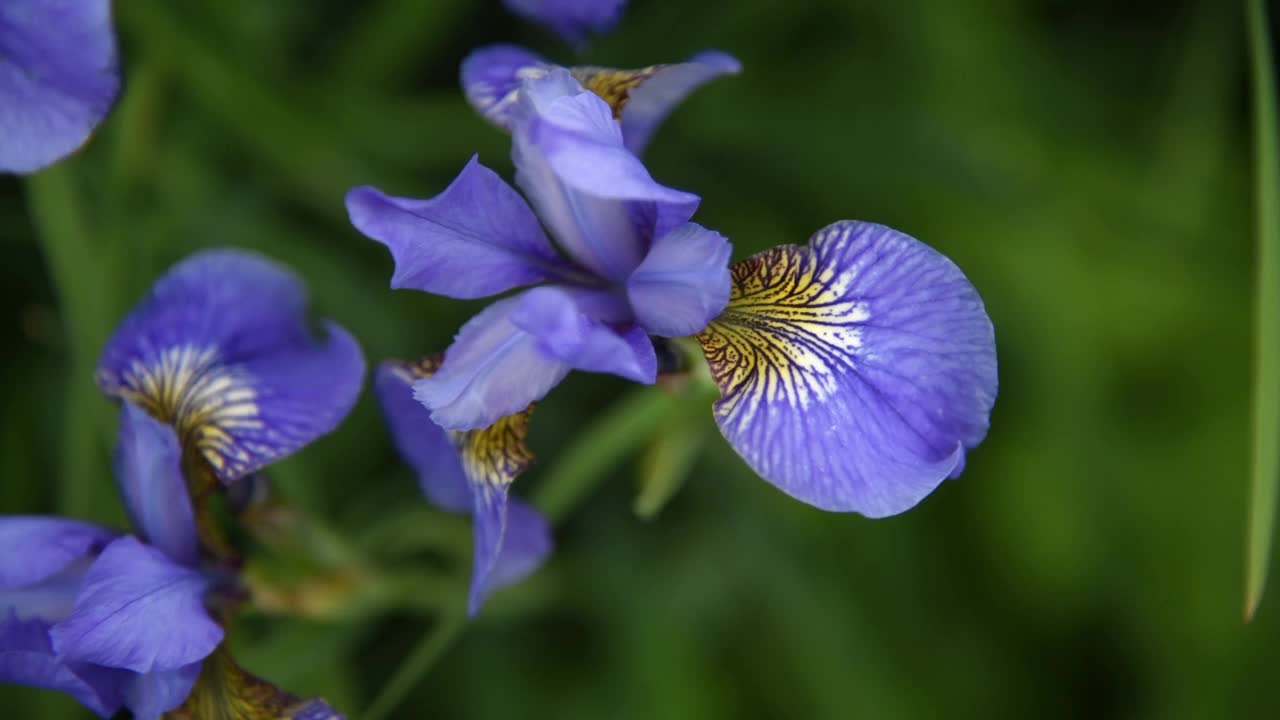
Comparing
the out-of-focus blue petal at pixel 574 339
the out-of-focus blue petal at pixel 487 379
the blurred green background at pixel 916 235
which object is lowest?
the blurred green background at pixel 916 235

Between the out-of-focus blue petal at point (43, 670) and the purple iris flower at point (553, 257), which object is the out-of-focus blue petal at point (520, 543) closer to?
the purple iris flower at point (553, 257)

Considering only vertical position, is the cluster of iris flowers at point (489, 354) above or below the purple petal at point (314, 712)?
above

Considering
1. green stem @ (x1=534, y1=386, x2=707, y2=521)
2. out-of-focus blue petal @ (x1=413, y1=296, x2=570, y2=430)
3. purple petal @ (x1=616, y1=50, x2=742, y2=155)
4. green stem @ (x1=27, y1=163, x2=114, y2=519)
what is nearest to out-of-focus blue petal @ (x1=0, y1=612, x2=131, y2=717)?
Answer: green stem @ (x1=27, y1=163, x2=114, y2=519)

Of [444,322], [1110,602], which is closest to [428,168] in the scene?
[444,322]

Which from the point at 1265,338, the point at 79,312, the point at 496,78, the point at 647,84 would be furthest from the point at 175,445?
the point at 1265,338

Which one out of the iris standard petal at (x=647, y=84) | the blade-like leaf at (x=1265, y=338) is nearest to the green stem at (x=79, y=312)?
the iris standard petal at (x=647, y=84)

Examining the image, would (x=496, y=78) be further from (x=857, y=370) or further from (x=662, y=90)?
(x=857, y=370)

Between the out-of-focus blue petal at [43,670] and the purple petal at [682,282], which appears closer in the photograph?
the purple petal at [682,282]

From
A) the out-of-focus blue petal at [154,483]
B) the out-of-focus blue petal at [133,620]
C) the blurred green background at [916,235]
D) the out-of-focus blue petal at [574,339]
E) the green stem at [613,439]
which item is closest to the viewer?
the out-of-focus blue petal at [574,339]
